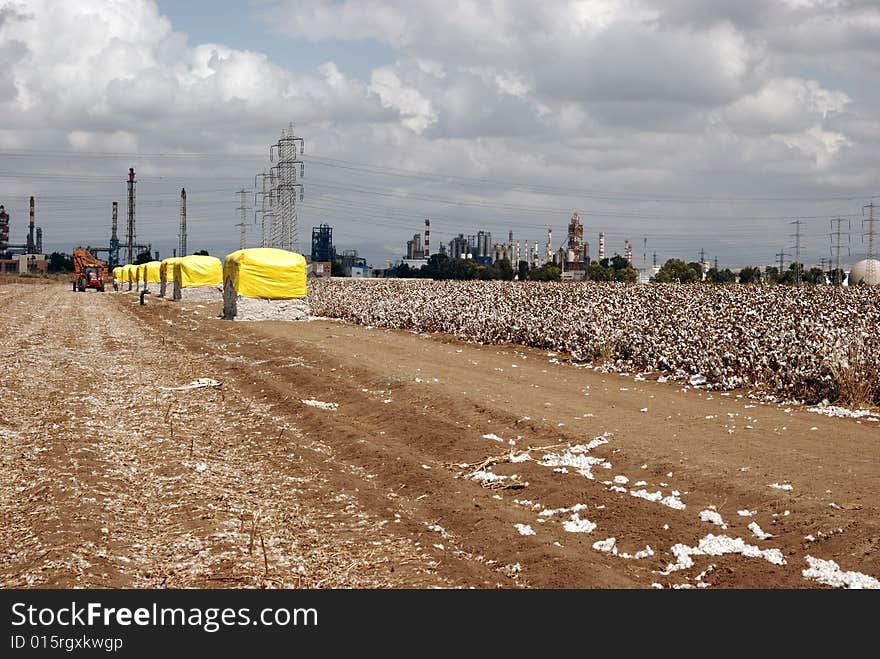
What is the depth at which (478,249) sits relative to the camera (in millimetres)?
195375

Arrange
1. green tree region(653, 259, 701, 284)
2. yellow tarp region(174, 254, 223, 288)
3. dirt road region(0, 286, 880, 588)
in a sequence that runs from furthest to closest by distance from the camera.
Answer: green tree region(653, 259, 701, 284) → yellow tarp region(174, 254, 223, 288) → dirt road region(0, 286, 880, 588)

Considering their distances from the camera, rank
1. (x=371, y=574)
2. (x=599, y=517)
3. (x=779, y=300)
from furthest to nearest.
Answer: (x=779, y=300) → (x=599, y=517) → (x=371, y=574)

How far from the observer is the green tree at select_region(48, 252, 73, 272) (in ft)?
452

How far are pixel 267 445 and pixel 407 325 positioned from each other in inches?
765

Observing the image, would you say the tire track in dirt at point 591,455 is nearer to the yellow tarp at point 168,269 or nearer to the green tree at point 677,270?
the yellow tarp at point 168,269

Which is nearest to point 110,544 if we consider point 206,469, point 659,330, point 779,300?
point 206,469

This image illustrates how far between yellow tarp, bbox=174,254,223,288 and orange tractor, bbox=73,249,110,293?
22.0 m

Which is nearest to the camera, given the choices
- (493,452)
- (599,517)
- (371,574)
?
(371,574)

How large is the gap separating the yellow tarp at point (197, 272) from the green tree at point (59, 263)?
295 feet

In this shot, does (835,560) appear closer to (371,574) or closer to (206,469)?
(371,574)

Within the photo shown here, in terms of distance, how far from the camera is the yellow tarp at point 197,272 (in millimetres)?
55250

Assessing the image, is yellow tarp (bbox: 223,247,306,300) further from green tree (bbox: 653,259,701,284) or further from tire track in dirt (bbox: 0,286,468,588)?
green tree (bbox: 653,259,701,284)

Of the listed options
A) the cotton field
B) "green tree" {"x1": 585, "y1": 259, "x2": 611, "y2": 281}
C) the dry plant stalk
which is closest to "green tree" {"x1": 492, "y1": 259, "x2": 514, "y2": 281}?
"green tree" {"x1": 585, "y1": 259, "x2": 611, "y2": 281}

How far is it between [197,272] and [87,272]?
2427cm
